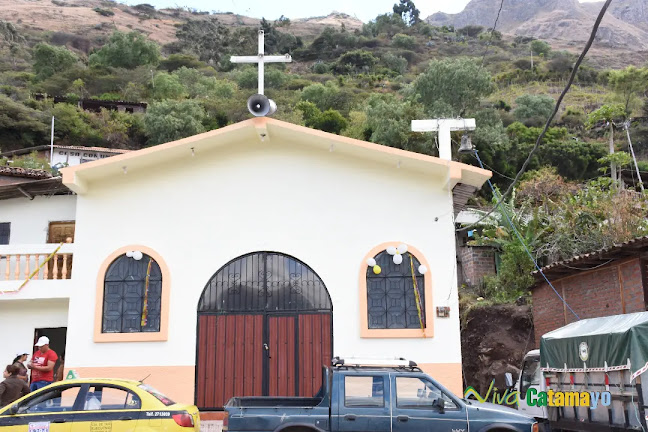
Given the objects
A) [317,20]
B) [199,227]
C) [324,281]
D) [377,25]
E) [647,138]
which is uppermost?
[317,20]

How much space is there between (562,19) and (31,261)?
499ft

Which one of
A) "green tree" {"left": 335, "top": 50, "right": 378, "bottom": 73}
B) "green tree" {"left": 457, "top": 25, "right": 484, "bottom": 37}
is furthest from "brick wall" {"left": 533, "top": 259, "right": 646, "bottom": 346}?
"green tree" {"left": 457, "top": 25, "right": 484, "bottom": 37}

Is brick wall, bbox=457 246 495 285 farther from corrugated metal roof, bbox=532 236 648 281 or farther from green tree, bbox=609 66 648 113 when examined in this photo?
green tree, bbox=609 66 648 113

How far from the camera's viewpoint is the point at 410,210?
45.2ft

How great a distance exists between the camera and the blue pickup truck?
939cm

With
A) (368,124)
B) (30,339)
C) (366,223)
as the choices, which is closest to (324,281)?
(366,223)

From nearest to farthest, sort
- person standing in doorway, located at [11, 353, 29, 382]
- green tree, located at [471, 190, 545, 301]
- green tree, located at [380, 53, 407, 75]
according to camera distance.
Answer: person standing in doorway, located at [11, 353, 29, 382], green tree, located at [471, 190, 545, 301], green tree, located at [380, 53, 407, 75]

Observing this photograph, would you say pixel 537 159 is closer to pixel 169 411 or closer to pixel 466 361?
pixel 466 361

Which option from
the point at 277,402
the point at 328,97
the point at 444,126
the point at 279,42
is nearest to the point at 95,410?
the point at 277,402

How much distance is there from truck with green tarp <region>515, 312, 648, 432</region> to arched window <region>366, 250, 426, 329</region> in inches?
103

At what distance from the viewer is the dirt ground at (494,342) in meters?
16.7

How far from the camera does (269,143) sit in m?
14.3

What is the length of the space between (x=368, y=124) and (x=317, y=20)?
127 m

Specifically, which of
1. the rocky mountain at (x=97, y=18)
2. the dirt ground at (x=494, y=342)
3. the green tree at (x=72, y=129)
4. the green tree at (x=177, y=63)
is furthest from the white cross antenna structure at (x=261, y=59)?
the rocky mountain at (x=97, y=18)
